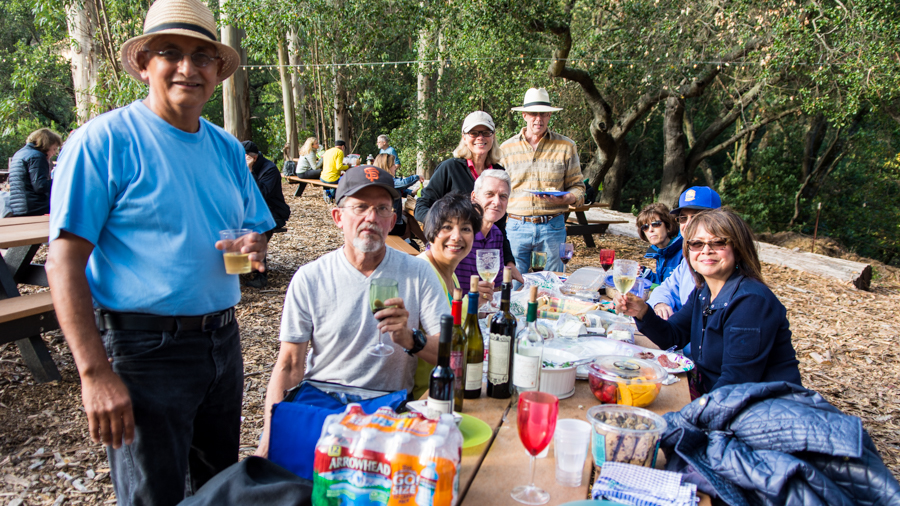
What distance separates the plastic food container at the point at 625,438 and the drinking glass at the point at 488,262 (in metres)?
1.28

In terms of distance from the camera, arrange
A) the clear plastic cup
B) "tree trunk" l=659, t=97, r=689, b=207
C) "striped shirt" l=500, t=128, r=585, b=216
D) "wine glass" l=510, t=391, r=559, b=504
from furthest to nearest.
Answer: "tree trunk" l=659, t=97, r=689, b=207 → "striped shirt" l=500, t=128, r=585, b=216 → the clear plastic cup → "wine glass" l=510, t=391, r=559, b=504

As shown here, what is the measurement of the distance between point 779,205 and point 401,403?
18.0 m

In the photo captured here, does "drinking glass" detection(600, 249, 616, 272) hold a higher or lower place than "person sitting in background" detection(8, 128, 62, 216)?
lower

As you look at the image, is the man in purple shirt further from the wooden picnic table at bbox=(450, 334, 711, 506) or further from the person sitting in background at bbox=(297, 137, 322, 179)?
the person sitting in background at bbox=(297, 137, 322, 179)

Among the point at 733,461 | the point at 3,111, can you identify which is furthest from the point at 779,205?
the point at 3,111

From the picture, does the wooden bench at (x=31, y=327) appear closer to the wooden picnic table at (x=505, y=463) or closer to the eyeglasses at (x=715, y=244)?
the wooden picnic table at (x=505, y=463)

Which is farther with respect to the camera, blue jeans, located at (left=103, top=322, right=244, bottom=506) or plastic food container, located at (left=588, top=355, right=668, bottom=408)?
plastic food container, located at (left=588, top=355, right=668, bottom=408)

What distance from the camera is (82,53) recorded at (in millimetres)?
9789

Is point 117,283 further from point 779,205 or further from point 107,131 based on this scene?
point 779,205

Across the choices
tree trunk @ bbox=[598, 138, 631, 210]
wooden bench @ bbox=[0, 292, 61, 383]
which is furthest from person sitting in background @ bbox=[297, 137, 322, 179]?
wooden bench @ bbox=[0, 292, 61, 383]

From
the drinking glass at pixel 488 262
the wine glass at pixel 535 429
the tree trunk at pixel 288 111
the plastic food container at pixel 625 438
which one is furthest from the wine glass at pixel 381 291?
the tree trunk at pixel 288 111

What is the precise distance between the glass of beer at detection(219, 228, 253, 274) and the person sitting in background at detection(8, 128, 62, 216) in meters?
5.57

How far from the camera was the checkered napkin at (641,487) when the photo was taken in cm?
135

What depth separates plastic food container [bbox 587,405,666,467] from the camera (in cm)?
147
